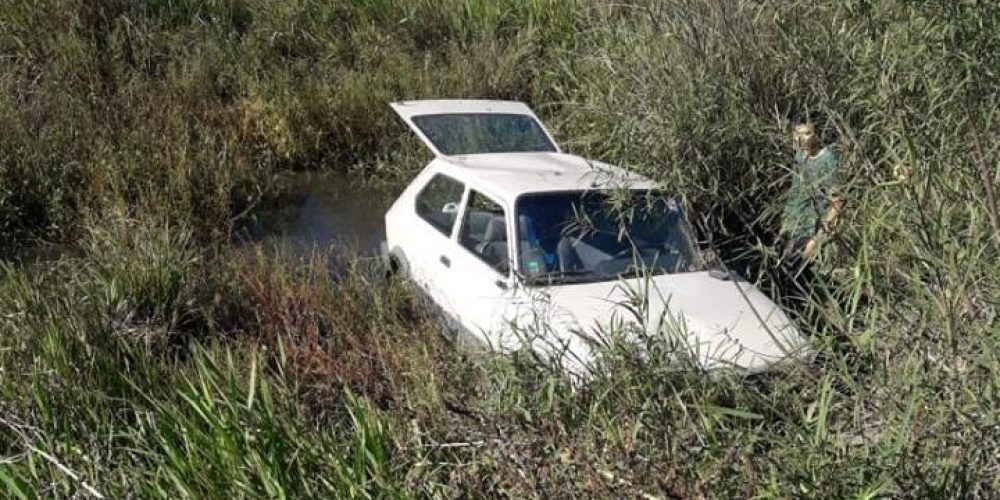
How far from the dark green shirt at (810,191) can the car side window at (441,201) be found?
2.61 meters

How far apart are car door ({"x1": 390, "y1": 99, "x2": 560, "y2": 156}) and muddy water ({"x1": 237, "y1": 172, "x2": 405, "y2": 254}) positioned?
2.06m

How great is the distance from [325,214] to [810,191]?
7.37 m

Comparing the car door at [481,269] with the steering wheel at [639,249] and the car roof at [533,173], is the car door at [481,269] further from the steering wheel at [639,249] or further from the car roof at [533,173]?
the steering wheel at [639,249]

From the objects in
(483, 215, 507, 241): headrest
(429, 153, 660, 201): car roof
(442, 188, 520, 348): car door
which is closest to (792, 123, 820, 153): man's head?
(429, 153, 660, 201): car roof

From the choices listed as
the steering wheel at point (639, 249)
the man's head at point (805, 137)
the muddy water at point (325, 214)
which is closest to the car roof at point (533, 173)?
the steering wheel at point (639, 249)

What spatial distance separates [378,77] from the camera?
12391 mm

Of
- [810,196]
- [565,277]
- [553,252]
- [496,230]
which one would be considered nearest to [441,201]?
[496,230]

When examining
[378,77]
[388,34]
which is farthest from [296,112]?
[388,34]

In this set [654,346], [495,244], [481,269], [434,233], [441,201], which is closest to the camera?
[654,346]

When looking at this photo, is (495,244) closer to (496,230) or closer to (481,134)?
(496,230)

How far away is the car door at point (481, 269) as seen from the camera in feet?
17.1

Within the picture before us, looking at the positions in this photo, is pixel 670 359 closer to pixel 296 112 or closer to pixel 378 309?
pixel 378 309

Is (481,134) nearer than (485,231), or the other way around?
(485,231)

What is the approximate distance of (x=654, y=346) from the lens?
3.56 m
